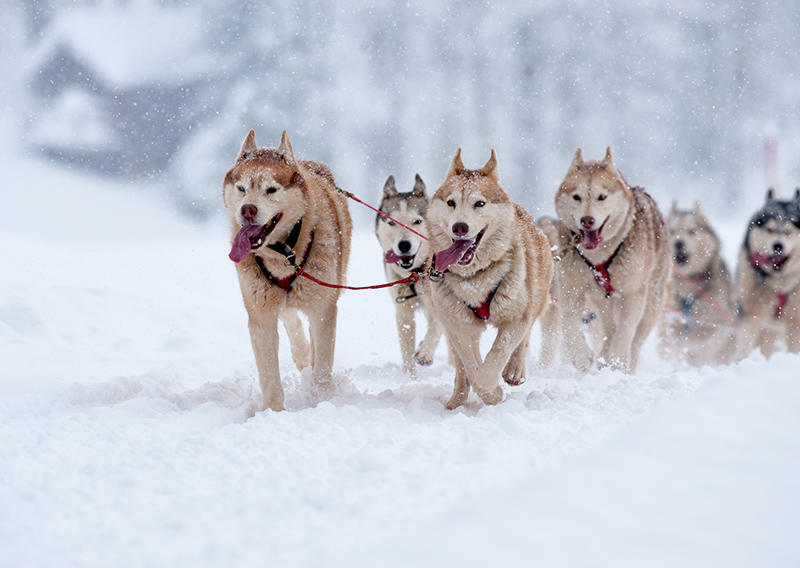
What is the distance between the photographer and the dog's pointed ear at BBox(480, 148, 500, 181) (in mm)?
3783

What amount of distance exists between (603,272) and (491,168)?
165 cm

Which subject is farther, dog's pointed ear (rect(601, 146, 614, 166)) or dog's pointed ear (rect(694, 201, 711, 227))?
dog's pointed ear (rect(694, 201, 711, 227))

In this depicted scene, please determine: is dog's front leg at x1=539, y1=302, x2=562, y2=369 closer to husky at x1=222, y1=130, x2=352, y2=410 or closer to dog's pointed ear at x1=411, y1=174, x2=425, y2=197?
dog's pointed ear at x1=411, y1=174, x2=425, y2=197

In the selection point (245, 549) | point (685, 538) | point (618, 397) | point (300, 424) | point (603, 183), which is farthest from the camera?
point (603, 183)

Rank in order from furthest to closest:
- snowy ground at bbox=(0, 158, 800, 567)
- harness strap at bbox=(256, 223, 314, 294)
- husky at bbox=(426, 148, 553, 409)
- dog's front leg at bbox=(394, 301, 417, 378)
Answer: dog's front leg at bbox=(394, 301, 417, 378)
harness strap at bbox=(256, 223, 314, 294)
husky at bbox=(426, 148, 553, 409)
snowy ground at bbox=(0, 158, 800, 567)

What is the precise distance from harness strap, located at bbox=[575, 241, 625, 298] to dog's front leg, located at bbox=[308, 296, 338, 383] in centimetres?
202

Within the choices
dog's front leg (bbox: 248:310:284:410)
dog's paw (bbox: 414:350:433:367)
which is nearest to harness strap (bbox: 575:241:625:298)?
dog's paw (bbox: 414:350:433:367)

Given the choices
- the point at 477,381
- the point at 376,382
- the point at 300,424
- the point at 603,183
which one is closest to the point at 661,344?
the point at 603,183

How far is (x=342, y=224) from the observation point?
4.13 m

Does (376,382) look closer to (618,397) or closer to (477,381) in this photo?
(477,381)

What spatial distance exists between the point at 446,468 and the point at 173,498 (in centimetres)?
81

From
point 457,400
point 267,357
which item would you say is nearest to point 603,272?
point 457,400

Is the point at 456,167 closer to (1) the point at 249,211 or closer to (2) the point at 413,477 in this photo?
(1) the point at 249,211

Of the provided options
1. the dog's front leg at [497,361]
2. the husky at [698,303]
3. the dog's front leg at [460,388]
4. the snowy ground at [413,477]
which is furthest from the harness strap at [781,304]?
the dog's front leg at [460,388]
